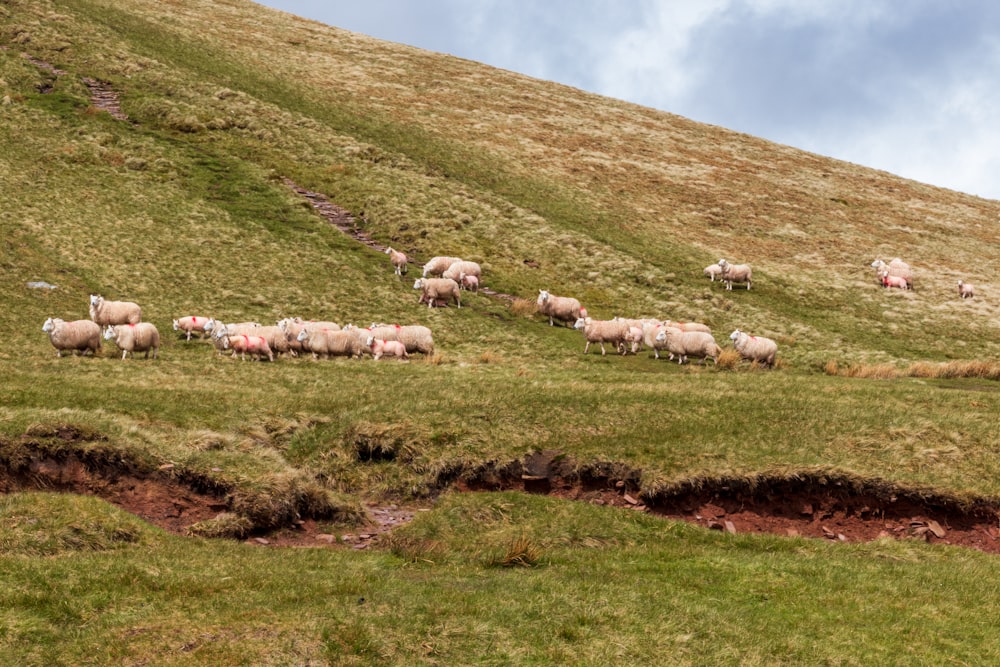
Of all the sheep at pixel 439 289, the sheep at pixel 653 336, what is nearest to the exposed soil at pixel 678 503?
the sheep at pixel 653 336

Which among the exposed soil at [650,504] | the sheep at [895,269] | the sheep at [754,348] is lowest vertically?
the exposed soil at [650,504]

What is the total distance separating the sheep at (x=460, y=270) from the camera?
1864 inches

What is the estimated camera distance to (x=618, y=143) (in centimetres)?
8212

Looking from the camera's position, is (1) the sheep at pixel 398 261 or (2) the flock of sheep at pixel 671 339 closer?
(2) the flock of sheep at pixel 671 339

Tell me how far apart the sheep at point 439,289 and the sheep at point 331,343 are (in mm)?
10160

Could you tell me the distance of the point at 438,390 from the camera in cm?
2638

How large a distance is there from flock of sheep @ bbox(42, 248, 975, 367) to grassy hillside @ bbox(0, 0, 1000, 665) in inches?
47.3

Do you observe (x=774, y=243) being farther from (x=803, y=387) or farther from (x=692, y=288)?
(x=803, y=387)

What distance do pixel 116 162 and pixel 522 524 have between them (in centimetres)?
4561

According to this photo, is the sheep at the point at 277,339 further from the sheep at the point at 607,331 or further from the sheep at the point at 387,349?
the sheep at the point at 607,331

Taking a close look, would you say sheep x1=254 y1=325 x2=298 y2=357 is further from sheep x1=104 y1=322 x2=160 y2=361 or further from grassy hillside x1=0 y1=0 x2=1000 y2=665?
sheep x1=104 y1=322 x2=160 y2=361

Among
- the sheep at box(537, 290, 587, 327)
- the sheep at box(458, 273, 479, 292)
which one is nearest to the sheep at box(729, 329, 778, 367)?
the sheep at box(537, 290, 587, 327)

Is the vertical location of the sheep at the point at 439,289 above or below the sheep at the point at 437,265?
below

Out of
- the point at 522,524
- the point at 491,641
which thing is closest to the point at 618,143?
the point at 522,524
